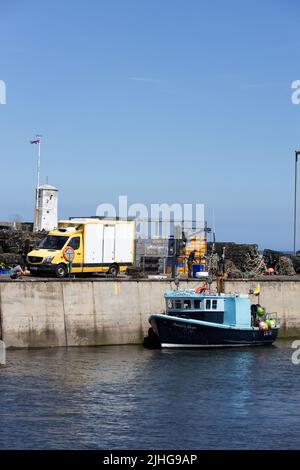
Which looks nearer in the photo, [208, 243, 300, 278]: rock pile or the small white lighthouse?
[208, 243, 300, 278]: rock pile

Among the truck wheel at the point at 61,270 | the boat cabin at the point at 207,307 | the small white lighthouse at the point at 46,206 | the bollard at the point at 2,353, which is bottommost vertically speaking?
the bollard at the point at 2,353

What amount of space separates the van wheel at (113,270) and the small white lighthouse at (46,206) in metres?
19.3

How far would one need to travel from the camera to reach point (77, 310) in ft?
163

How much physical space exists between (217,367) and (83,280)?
8.86 m

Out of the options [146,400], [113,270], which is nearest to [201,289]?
[113,270]

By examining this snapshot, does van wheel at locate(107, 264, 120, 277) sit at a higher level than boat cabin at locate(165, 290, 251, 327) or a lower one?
higher

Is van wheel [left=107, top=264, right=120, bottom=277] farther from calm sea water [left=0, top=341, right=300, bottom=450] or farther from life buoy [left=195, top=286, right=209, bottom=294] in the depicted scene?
calm sea water [left=0, top=341, right=300, bottom=450]

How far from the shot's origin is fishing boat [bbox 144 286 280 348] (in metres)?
50.6

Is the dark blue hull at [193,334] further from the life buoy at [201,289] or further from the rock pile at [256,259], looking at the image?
the rock pile at [256,259]

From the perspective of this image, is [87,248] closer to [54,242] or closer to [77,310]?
[54,242]

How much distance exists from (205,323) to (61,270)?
8225mm

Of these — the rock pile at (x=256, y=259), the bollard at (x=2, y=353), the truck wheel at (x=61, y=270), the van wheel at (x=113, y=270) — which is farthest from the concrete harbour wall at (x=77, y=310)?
the rock pile at (x=256, y=259)

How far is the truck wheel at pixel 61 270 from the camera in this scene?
53706mm

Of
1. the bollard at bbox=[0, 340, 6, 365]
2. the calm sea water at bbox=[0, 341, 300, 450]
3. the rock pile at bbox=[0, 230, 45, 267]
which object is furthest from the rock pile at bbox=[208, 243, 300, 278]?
the bollard at bbox=[0, 340, 6, 365]
